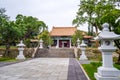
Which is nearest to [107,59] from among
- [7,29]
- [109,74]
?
[109,74]

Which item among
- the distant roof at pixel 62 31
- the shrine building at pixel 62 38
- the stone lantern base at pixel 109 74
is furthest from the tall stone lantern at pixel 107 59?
the distant roof at pixel 62 31

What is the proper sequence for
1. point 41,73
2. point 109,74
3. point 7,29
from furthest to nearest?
point 7,29 < point 41,73 < point 109,74

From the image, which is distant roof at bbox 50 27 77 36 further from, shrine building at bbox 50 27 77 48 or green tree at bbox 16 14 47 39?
green tree at bbox 16 14 47 39

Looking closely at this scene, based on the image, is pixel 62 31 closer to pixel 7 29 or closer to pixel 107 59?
pixel 7 29

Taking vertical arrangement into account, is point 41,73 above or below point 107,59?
below

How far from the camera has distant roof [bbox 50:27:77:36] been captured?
43216 mm

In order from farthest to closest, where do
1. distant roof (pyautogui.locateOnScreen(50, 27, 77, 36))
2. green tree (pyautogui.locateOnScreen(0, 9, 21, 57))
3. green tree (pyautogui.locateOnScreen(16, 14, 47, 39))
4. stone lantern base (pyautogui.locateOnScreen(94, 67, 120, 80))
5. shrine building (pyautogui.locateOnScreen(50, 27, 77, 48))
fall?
distant roof (pyautogui.locateOnScreen(50, 27, 77, 36)) < shrine building (pyautogui.locateOnScreen(50, 27, 77, 48)) < green tree (pyautogui.locateOnScreen(16, 14, 47, 39)) < green tree (pyautogui.locateOnScreen(0, 9, 21, 57)) < stone lantern base (pyautogui.locateOnScreen(94, 67, 120, 80))

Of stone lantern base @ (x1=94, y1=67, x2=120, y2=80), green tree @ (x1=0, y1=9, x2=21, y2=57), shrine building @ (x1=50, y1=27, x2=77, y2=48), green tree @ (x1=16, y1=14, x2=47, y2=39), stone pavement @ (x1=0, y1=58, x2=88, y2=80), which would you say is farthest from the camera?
shrine building @ (x1=50, y1=27, x2=77, y2=48)

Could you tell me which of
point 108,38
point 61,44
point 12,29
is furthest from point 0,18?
point 61,44

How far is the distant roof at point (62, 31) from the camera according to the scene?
142 feet

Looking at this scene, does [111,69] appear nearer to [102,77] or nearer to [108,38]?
[102,77]

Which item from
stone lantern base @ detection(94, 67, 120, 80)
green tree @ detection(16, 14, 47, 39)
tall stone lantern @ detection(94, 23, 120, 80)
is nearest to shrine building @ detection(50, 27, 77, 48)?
green tree @ detection(16, 14, 47, 39)

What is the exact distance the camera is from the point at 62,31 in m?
44.8

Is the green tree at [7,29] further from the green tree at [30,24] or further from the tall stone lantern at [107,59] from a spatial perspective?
the tall stone lantern at [107,59]
